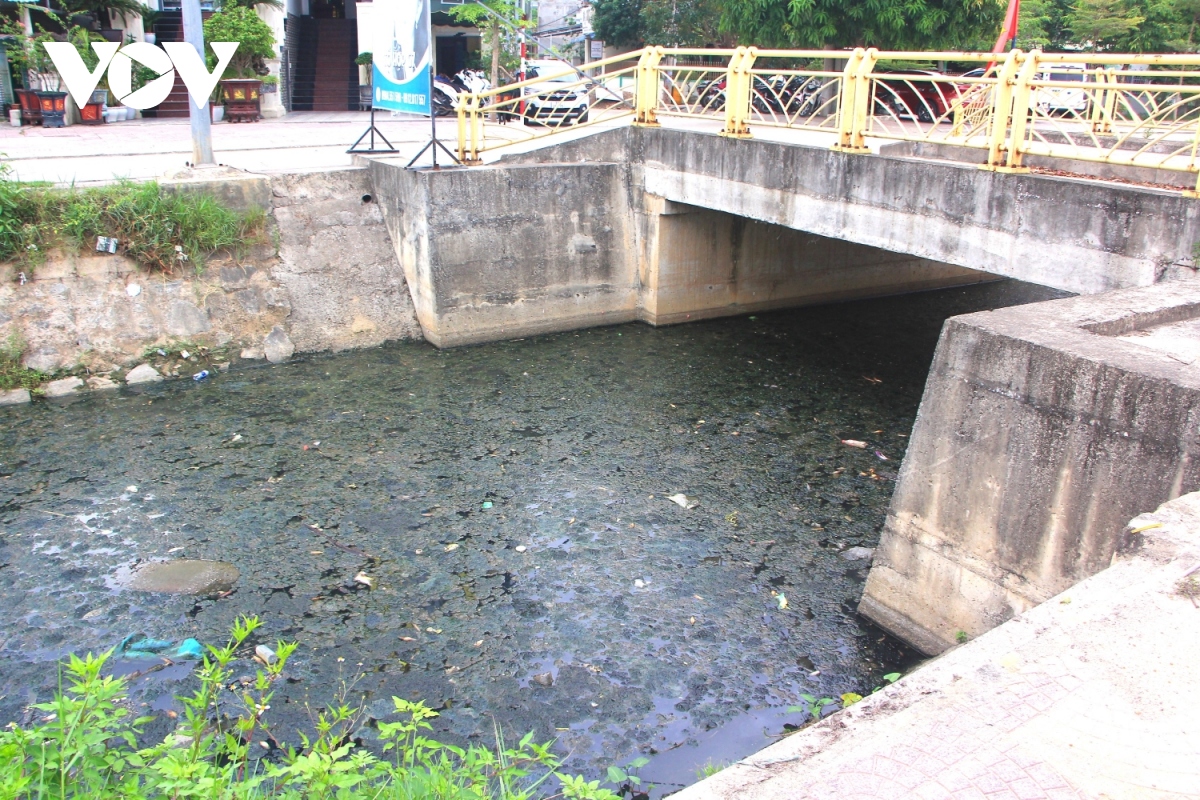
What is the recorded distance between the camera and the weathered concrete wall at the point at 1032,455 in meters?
4.70

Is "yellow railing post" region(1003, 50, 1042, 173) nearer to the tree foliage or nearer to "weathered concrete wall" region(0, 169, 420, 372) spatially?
"weathered concrete wall" region(0, 169, 420, 372)

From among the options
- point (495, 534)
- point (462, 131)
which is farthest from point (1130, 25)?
point (495, 534)

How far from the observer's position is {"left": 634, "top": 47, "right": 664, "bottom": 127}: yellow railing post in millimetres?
11883

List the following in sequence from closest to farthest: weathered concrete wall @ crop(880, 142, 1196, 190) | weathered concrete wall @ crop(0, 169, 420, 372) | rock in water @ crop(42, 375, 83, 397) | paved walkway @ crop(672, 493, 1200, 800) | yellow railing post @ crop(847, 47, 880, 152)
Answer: paved walkway @ crop(672, 493, 1200, 800) → weathered concrete wall @ crop(880, 142, 1196, 190) → yellow railing post @ crop(847, 47, 880, 152) → rock in water @ crop(42, 375, 83, 397) → weathered concrete wall @ crop(0, 169, 420, 372)

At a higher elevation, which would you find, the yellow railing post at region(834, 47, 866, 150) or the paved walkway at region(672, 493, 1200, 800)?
the yellow railing post at region(834, 47, 866, 150)

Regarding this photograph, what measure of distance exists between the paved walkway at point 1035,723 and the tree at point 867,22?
53.4 feet

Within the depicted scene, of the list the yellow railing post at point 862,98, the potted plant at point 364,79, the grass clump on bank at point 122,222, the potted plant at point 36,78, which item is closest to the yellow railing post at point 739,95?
the yellow railing post at point 862,98

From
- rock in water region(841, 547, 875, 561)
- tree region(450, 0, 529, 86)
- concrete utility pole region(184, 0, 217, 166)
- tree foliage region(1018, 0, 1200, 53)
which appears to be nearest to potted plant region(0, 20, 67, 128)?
concrete utility pole region(184, 0, 217, 166)

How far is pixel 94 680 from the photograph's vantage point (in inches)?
126

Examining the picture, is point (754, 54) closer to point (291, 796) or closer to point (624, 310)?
point (624, 310)

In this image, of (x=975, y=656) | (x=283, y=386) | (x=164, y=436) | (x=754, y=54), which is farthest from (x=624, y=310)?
(x=975, y=656)

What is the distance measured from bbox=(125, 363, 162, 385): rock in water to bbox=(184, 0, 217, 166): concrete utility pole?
2.57 m

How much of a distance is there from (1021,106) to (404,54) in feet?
23.1

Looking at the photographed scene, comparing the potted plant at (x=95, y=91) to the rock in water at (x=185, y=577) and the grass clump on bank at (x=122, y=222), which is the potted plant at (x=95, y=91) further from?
the rock in water at (x=185, y=577)
